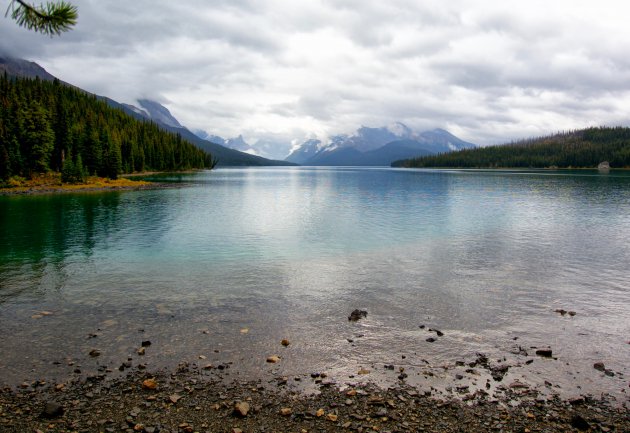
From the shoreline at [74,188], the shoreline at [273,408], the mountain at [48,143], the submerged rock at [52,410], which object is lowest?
the shoreline at [273,408]

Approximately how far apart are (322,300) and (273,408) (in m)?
11.4

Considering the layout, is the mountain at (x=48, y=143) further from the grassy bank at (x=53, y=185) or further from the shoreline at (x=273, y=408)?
the shoreline at (x=273, y=408)

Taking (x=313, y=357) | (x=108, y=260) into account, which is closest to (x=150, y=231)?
(x=108, y=260)

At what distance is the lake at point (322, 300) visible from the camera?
1653cm

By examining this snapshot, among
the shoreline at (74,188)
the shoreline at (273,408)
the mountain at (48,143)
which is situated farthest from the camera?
Result: the mountain at (48,143)

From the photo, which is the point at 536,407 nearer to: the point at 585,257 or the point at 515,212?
the point at 585,257

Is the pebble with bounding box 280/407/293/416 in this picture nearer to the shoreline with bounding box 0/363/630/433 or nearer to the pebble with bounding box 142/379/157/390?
the shoreline with bounding box 0/363/630/433

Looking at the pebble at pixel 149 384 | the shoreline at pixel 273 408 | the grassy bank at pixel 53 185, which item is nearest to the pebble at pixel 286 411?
the shoreline at pixel 273 408

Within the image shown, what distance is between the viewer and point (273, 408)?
13.3 metres

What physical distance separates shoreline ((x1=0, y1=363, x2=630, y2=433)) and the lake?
3.14 ft

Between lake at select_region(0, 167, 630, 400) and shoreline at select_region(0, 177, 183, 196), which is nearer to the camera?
lake at select_region(0, 167, 630, 400)

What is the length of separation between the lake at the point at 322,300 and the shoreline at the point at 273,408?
0.96 meters

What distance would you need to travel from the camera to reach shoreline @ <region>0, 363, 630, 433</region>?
12234 millimetres

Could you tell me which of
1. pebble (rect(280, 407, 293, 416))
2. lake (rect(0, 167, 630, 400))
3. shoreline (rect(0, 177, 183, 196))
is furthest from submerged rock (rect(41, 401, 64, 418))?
shoreline (rect(0, 177, 183, 196))
